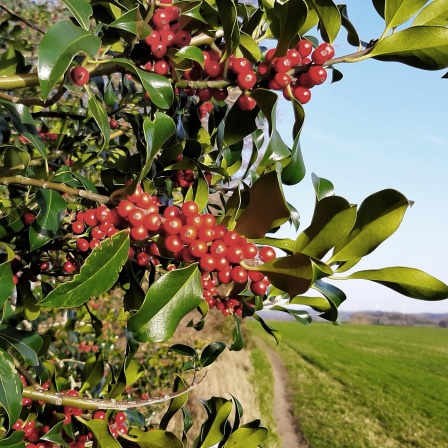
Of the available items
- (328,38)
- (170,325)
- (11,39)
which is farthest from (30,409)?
(11,39)

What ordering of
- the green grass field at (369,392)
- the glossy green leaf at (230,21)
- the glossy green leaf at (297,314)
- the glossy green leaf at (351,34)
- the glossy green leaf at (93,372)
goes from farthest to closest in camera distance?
the green grass field at (369,392) < the glossy green leaf at (93,372) < the glossy green leaf at (297,314) < the glossy green leaf at (351,34) < the glossy green leaf at (230,21)

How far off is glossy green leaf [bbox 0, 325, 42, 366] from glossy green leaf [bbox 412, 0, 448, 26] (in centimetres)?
108

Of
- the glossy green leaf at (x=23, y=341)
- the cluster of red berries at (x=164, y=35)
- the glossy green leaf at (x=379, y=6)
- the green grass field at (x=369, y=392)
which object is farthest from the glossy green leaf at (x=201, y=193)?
the green grass field at (x=369, y=392)

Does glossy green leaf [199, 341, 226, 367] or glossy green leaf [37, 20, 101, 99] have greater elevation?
glossy green leaf [37, 20, 101, 99]

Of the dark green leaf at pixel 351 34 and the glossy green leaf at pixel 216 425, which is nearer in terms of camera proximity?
the dark green leaf at pixel 351 34

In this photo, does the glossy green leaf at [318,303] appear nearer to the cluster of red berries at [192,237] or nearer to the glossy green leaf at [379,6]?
the cluster of red berries at [192,237]

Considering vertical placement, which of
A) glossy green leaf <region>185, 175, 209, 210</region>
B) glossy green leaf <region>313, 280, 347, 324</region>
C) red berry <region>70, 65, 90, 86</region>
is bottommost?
glossy green leaf <region>313, 280, 347, 324</region>

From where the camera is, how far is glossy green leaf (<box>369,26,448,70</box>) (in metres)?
0.80

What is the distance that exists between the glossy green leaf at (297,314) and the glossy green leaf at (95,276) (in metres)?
0.67

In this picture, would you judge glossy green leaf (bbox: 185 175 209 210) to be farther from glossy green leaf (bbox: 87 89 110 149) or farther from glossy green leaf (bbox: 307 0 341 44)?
glossy green leaf (bbox: 307 0 341 44)

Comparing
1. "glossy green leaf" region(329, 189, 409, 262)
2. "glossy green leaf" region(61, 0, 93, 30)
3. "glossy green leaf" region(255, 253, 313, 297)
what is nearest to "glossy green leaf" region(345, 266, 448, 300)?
"glossy green leaf" region(329, 189, 409, 262)

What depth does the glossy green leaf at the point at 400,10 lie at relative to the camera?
2.65ft

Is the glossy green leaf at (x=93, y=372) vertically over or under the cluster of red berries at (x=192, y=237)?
under

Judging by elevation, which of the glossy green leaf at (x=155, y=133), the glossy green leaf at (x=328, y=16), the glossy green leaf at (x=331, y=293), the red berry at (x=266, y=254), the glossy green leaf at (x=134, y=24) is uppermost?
the glossy green leaf at (x=328, y=16)
